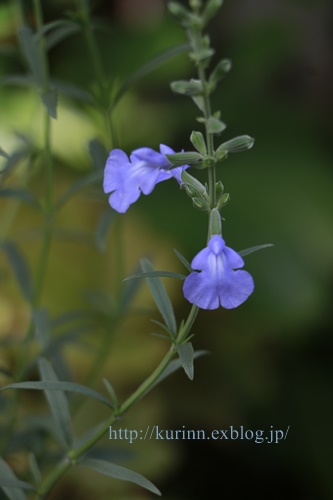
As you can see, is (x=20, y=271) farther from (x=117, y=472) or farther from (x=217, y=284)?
(x=217, y=284)

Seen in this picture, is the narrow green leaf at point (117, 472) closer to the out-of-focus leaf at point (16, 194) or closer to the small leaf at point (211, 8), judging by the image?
the out-of-focus leaf at point (16, 194)

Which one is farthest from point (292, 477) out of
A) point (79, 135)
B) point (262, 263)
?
point (79, 135)

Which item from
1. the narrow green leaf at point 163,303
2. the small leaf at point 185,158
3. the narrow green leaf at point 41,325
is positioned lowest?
the narrow green leaf at point 163,303

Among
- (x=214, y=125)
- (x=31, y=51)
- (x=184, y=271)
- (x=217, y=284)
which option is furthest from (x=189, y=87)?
(x=184, y=271)

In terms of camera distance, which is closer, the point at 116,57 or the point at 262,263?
the point at 262,263

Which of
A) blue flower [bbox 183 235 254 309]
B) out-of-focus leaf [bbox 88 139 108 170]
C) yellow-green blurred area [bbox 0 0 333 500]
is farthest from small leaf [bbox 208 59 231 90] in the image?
yellow-green blurred area [bbox 0 0 333 500]

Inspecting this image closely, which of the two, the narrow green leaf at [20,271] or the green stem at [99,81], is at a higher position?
the green stem at [99,81]

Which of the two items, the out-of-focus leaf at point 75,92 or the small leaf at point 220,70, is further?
the out-of-focus leaf at point 75,92

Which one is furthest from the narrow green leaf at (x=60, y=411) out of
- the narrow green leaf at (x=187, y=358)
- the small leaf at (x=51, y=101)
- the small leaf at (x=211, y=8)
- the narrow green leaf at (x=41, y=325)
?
the small leaf at (x=211, y=8)

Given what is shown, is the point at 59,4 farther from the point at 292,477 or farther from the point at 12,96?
the point at 292,477
